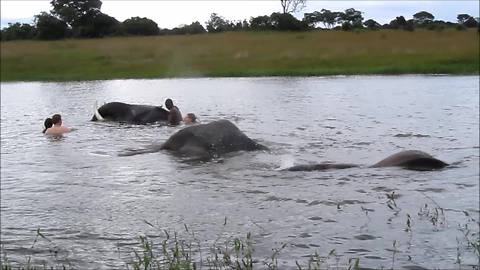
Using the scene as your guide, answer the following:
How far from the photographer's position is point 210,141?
13461 mm

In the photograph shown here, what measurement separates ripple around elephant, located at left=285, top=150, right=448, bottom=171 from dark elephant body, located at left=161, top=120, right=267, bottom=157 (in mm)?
1872

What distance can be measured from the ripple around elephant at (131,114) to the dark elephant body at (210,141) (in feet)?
19.0

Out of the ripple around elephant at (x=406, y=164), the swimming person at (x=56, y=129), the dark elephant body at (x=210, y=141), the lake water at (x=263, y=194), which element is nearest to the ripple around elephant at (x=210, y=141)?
the dark elephant body at (x=210, y=141)

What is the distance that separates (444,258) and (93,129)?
45.3 ft

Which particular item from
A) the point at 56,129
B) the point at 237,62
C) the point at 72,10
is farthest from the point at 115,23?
the point at 237,62

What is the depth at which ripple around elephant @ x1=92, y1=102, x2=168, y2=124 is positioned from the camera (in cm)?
1992

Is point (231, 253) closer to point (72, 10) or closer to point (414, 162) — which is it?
point (414, 162)

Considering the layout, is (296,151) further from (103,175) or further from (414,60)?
(414,60)

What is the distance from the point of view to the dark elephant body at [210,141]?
13.4m

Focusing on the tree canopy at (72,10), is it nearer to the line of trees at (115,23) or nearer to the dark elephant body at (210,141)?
the line of trees at (115,23)

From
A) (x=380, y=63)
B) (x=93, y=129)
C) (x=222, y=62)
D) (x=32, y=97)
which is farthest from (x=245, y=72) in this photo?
(x=93, y=129)

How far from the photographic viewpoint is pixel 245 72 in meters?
47.6

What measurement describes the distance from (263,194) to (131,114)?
1081cm

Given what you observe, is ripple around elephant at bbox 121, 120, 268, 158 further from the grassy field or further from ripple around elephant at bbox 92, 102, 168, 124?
the grassy field
